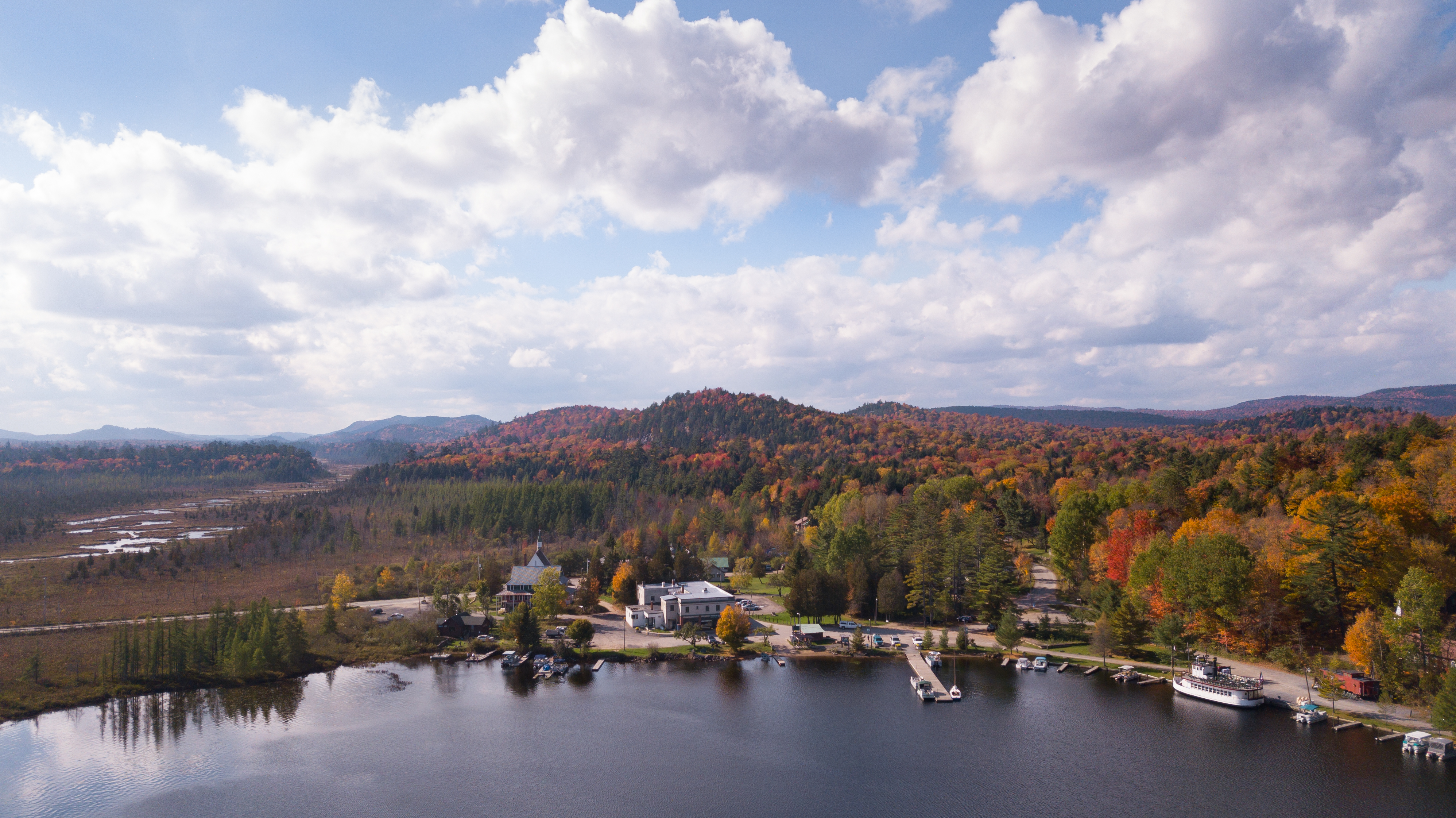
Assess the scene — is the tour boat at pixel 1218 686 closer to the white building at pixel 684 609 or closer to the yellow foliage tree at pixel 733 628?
the yellow foliage tree at pixel 733 628

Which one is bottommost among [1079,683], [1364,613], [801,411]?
[1079,683]

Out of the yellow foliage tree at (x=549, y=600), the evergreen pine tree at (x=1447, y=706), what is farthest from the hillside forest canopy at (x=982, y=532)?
the yellow foliage tree at (x=549, y=600)

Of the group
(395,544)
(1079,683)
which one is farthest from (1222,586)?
(395,544)

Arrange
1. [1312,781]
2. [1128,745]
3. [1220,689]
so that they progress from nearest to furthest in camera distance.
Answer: [1312,781]
[1128,745]
[1220,689]

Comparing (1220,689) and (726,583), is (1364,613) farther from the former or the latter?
(726,583)

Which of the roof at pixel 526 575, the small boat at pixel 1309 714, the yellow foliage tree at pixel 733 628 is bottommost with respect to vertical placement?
the small boat at pixel 1309 714

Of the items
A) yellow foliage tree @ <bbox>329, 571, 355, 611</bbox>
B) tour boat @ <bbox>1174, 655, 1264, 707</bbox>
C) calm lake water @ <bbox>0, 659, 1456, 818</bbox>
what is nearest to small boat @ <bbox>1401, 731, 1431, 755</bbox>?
calm lake water @ <bbox>0, 659, 1456, 818</bbox>

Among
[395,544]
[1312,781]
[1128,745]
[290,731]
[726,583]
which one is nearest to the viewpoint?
[1312,781]
